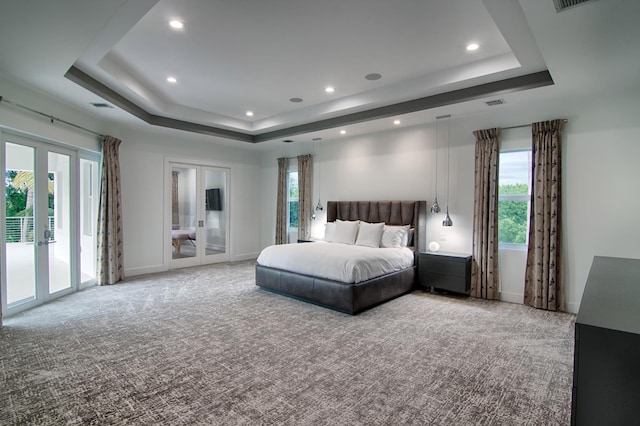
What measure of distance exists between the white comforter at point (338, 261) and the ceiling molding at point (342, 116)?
2.21 m

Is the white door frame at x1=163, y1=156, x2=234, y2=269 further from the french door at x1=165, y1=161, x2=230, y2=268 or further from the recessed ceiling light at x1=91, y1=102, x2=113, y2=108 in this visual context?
the recessed ceiling light at x1=91, y1=102, x2=113, y2=108

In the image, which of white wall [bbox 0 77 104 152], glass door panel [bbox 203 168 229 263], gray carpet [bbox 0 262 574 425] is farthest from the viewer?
glass door panel [bbox 203 168 229 263]

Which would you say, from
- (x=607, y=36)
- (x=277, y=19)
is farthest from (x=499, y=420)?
(x=277, y=19)

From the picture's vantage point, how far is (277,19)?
10.0ft

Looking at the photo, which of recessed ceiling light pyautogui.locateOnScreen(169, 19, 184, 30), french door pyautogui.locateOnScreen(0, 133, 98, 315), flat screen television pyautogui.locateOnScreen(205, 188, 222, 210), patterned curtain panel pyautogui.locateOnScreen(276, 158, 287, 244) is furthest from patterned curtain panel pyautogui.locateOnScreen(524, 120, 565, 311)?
french door pyautogui.locateOnScreen(0, 133, 98, 315)

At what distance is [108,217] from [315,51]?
446cm

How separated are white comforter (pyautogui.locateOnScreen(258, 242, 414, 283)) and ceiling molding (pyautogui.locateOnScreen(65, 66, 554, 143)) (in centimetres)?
221

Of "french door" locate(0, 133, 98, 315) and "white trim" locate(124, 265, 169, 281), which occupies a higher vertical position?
"french door" locate(0, 133, 98, 315)

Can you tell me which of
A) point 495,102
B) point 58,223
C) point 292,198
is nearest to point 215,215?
point 292,198

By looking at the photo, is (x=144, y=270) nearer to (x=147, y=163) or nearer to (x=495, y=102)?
(x=147, y=163)

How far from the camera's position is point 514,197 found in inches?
192

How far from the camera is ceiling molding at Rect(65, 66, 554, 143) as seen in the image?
155 inches

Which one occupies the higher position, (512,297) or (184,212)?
(184,212)

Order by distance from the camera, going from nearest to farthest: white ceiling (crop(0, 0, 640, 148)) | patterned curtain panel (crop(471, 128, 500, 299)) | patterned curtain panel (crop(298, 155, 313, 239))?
white ceiling (crop(0, 0, 640, 148)) → patterned curtain panel (crop(471, 128, 500, 299)) → patterned curtain panel (crop(298, 155, 313, 239))
